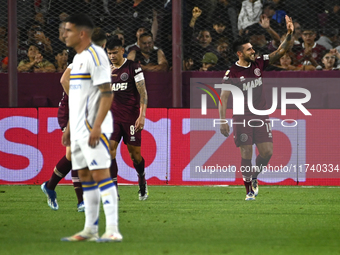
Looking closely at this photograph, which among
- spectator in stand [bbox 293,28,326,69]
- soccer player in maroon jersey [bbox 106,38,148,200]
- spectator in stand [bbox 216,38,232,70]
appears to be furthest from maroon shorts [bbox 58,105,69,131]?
spectator in stand [bbox 293,28,326,69]

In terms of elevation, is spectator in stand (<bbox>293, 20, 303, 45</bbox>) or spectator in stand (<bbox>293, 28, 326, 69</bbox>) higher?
spectator in stand (<bbox>293, 20, 303, 45</bbox>)

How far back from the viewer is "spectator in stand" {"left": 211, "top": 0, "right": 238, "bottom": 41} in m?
12.1

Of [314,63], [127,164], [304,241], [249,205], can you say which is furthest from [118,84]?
[314,63]

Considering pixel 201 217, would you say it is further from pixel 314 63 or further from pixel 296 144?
pixel 314 63

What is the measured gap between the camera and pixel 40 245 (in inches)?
181

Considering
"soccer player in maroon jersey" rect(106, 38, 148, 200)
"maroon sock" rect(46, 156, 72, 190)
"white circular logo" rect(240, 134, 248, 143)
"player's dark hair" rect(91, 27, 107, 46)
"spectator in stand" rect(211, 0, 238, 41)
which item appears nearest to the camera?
"player's dark hair" rect(91, 27, 107, 46)

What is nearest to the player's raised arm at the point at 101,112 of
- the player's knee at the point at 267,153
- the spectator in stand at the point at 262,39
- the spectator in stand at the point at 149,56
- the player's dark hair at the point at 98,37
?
the player's dark hair at the point at 98,37

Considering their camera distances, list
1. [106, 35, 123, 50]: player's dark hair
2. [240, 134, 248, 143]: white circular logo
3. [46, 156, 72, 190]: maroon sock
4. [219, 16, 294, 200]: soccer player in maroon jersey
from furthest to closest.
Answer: [240, 134, 248, 143]: white circular logo, [219, 16, 294, 200]: soccer player in maroon jersey, [106, 35, 123, 50]: player's dark hair, [46, 156, 72, 190]: maroon sock

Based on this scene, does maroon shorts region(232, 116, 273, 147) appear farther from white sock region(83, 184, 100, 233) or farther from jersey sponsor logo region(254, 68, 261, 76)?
white sock region(83, 184, 100, 233)

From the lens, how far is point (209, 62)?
11703 mm

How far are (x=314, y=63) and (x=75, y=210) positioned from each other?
20.9 ft

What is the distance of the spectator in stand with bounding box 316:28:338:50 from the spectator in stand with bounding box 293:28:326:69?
0.41 ft

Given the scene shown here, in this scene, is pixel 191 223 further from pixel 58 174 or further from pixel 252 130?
pixel 252 130

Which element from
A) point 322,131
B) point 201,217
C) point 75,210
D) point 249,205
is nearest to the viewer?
point 201,217
